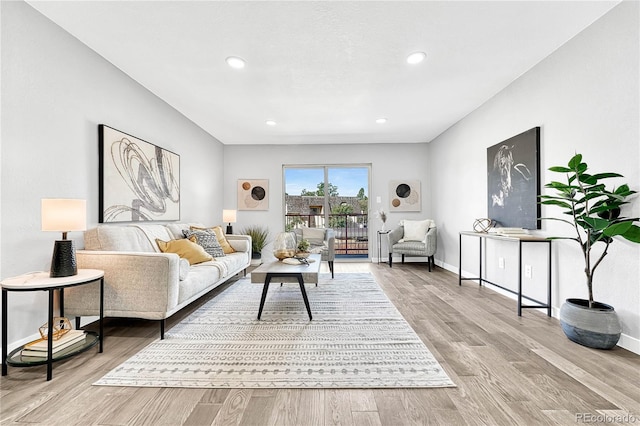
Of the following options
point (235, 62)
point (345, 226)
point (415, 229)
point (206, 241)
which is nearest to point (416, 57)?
point (235, 62)

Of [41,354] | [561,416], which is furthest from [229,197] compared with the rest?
[561,416]

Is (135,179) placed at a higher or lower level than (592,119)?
lower

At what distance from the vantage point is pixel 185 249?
319 centimetres

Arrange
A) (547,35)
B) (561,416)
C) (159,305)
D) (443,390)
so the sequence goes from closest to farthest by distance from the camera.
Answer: (561,416), (443,390), (159,305), (547,35)

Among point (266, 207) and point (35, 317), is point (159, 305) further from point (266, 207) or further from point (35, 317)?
point (266, 207)

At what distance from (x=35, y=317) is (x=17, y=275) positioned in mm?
355

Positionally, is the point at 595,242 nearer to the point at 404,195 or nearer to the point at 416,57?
the point at 416,57

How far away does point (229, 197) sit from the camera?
609cm

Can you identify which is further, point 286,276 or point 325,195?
point 325,195

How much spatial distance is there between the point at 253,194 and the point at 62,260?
4.23 meters

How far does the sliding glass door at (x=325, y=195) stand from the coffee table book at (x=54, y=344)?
4282 mm

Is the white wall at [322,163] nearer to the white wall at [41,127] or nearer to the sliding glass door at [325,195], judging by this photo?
the sliding glass door at [325,195]

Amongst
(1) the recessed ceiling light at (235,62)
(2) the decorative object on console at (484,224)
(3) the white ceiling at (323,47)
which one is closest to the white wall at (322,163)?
(3) the white ceiling at (323,47)

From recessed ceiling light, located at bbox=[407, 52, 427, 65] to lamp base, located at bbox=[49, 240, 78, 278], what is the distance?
3.14 m
